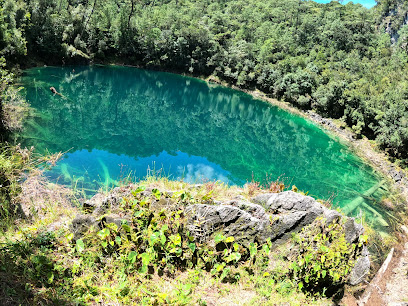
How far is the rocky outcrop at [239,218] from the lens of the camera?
18.7 ft

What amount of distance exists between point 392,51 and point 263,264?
55425 mm

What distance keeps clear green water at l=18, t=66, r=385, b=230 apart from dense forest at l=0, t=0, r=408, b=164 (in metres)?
4.91

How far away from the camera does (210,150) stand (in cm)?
2438

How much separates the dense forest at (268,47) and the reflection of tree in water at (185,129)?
204 inches

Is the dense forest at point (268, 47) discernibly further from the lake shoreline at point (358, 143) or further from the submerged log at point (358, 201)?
the submerged log at point (358, 201)

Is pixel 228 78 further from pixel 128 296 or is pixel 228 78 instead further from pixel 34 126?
pixel 128 296

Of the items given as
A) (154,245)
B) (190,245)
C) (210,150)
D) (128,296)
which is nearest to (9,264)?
(128,296)

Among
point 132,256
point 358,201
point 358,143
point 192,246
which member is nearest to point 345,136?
point 358,143

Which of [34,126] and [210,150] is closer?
[34,126]

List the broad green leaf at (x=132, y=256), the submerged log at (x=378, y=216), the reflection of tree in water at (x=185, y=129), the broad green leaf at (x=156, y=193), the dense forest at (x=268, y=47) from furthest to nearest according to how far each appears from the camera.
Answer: the dense forest at (x=268, y=47), the reflection of tree in water at (x=185, y=129), the submerged log at (x=378, y=216), the broad green leaf at (x=156, y=193), the broad green leaf at (x=132, y=256)

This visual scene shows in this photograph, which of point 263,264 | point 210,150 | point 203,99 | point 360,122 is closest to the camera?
point 263,264

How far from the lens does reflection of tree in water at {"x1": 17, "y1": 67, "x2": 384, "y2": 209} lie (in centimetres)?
2109

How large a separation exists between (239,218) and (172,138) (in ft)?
64.1

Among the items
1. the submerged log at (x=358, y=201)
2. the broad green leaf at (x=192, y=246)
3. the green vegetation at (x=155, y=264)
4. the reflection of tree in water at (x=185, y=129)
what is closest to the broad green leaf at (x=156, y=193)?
the green vegetation at (x=155, y=264)
